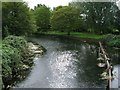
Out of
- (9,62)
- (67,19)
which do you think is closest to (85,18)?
(67,19)

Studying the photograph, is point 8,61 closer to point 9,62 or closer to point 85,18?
point 9,62

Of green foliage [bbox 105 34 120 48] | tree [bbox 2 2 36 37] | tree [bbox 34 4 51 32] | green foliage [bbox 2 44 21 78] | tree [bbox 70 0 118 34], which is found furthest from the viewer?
tree [bbox 34 4 51 32]

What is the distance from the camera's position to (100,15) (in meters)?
50.2

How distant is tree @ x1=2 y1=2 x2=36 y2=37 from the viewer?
36000 millimetres

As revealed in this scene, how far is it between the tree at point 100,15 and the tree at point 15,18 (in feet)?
55.3

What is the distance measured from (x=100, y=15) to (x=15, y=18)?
66.5 ft

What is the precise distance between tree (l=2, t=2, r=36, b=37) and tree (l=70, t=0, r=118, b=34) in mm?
16865

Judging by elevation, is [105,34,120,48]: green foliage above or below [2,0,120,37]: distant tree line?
below

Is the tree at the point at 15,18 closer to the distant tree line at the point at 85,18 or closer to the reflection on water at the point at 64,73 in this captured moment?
the distant tree line at the point at 85,18

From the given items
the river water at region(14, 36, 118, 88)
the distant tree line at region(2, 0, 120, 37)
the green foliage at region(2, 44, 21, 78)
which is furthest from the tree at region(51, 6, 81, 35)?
the green foliage at region(2, 44, 21, 78)

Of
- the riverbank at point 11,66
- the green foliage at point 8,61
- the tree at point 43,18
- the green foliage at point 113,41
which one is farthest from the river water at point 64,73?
the tree at point 43,18

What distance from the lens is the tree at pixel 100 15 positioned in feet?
162

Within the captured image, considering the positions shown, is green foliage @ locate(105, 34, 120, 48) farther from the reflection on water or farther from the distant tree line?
the reflection on water

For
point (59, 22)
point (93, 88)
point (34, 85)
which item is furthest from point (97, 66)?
point (59, 22)
